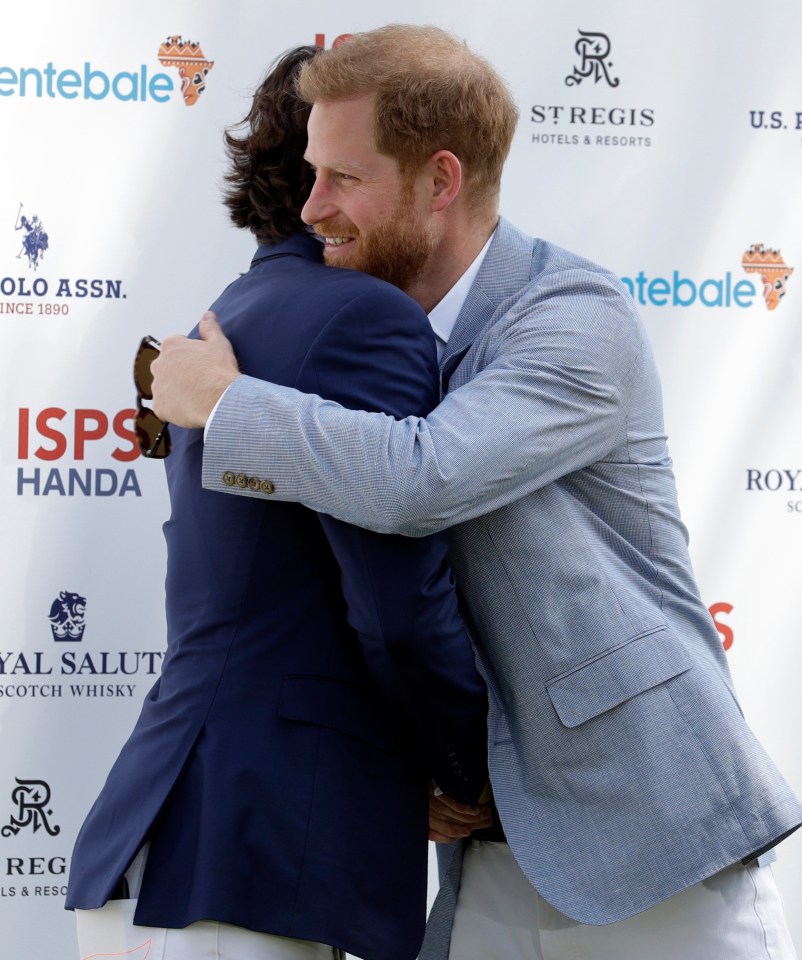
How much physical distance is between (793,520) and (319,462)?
2.05 m

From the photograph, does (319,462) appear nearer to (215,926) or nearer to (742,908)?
(215,926)

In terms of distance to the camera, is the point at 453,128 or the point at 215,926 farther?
the point at 453,128

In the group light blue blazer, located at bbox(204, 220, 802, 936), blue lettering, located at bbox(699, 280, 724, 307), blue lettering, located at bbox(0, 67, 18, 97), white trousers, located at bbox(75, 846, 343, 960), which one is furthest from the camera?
blue lettering, located at bbox(699, 280, 724, 307)

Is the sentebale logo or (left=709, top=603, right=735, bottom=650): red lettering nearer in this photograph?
the sentebale logo

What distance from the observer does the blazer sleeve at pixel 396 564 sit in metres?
1.38

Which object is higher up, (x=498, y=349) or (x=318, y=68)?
(x=318, y=68)

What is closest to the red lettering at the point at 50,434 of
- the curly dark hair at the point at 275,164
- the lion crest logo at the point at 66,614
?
the lion crest logo at the point at 66,614

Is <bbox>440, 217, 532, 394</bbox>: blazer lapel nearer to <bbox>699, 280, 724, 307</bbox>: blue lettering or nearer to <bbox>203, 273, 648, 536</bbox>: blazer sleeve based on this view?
<bbox>203, 273, 648, 536</bbox>: blazer sleeve

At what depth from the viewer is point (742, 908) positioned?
1528mm

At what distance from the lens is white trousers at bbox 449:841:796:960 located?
4.98 feet

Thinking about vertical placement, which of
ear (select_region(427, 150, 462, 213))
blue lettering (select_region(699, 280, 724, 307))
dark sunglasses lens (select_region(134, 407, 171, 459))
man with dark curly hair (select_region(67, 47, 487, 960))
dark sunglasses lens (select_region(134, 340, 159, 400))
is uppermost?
ear (select_region(427, 150, 462, 213))

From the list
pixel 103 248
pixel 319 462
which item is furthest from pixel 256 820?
pixel 103 248

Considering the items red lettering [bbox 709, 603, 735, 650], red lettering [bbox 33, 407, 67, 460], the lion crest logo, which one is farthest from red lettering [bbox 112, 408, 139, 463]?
red lettering [bbox 709, 603, 735, 650]

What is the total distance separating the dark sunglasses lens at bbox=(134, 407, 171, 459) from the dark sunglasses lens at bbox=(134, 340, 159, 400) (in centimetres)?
Answer: 4
